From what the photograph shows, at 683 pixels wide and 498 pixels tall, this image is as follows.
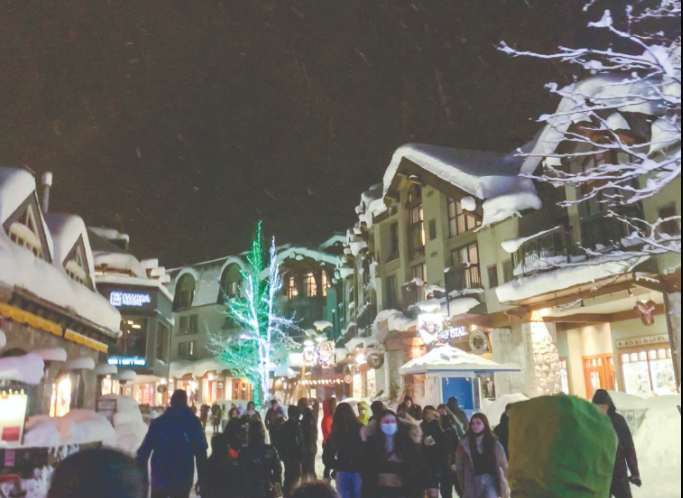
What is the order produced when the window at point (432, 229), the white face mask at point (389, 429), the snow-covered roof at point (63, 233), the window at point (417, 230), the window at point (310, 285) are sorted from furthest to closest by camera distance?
the window at point (310, 285), the window at point (417, 230), the window at point (432, 229), the snow-covered roof at point (63, 233), the white face mask at point (389, 429)

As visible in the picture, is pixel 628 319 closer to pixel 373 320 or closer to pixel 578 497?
pixel 373 320

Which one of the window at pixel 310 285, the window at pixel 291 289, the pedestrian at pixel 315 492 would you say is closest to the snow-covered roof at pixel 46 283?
the pedestrian at pixel 315 492

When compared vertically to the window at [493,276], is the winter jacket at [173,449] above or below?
below

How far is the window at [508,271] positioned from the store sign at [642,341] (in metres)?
4.34

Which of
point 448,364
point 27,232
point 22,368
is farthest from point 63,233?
point 448,364

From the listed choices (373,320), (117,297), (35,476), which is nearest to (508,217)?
(373,320)

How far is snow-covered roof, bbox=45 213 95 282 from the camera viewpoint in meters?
16.3

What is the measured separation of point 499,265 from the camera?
22969mm

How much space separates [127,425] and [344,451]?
1198 centimetres

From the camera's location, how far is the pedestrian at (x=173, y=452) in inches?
228

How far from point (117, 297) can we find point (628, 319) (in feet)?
107

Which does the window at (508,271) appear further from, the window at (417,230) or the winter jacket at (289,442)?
the winter jacket at (289,442)

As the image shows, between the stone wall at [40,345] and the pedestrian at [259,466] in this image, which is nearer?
the pedestrian at [259,466]

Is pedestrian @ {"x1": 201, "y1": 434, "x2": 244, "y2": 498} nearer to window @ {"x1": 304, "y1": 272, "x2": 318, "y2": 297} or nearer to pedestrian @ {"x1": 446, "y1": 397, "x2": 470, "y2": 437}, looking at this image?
pedestrian @ {"x1": 446, "y1": 397, "x2": 470, "y2": 437}
